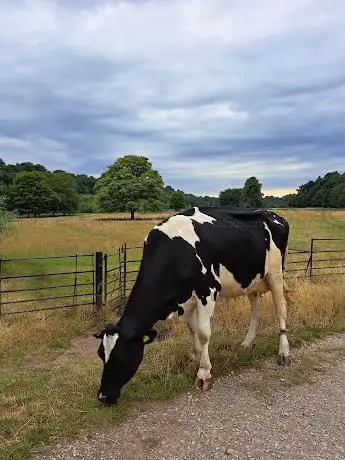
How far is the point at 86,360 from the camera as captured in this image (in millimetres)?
6168

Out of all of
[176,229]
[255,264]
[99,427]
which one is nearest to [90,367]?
[99,427]

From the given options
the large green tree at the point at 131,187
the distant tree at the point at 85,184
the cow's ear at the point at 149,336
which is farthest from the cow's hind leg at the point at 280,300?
the distant tree at the point at 85,184

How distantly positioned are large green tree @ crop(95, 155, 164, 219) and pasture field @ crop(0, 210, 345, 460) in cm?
4327

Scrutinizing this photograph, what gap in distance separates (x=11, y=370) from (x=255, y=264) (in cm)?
359

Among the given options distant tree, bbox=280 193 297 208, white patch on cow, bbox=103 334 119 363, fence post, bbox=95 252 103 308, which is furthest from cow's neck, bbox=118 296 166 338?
distant tree, bbox=280 193 297 208

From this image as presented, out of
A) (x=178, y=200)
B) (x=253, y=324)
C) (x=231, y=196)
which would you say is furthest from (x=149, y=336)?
(x=231, y=196)

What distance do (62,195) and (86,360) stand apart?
70.4 m

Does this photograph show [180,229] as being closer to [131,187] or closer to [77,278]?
[77,278]

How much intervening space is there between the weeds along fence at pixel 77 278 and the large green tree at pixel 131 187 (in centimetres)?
3110

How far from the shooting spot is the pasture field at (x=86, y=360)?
13.9 ft

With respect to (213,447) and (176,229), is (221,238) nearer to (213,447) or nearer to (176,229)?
(176,229)

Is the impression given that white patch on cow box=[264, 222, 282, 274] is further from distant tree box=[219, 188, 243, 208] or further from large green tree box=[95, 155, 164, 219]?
A: distant tree box=[219, 188, 243, 208]

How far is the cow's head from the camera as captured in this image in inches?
178

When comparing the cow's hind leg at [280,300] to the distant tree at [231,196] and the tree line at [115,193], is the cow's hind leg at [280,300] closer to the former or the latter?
the tree line at [115,193]
